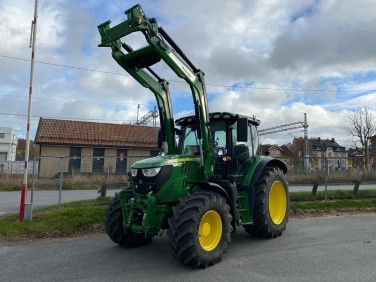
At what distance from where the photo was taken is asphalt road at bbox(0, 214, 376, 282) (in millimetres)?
5242

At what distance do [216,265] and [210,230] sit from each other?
535 mm

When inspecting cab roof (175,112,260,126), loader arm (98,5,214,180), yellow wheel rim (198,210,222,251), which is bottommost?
yellow wheel rim (198,210,222,251)

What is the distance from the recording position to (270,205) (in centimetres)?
806

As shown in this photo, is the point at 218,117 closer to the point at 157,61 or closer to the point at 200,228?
the point at 157,61

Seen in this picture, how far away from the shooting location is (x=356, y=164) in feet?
60.2

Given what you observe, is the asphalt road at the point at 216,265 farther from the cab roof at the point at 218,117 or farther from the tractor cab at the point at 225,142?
the cab roof at the point at 218,117

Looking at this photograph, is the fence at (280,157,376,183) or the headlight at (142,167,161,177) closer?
the headlight at (142,167,161,177)

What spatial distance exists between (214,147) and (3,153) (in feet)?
236

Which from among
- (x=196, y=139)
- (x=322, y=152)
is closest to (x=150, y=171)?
(x=196, y=139)

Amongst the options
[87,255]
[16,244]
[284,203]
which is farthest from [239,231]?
[16,244]

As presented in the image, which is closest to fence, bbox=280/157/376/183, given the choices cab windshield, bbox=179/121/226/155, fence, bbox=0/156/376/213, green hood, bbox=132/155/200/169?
fence, bbox=0/156/376/213

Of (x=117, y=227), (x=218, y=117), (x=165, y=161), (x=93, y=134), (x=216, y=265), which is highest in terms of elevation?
(x=93, y=134)

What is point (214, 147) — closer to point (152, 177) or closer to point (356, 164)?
point (152, 177)

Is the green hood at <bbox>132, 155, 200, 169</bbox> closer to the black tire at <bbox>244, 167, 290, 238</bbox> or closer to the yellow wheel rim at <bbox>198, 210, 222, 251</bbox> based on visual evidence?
the yellow wheel rim at <bbox>198, 210, 222, 251</bbox>
